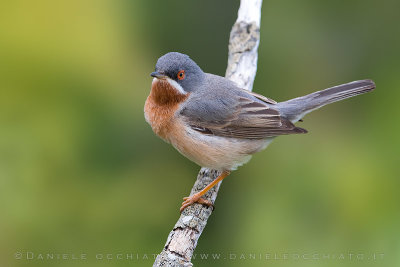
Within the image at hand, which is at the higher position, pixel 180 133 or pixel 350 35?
pixel 350 35

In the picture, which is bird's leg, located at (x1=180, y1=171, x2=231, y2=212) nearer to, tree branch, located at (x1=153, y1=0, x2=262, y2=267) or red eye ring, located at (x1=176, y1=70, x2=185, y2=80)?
tree branch, located at (x1=153, y1=0, x2=262, y2=267)

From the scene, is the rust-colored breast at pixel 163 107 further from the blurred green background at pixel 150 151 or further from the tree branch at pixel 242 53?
the tree branch at pixel 242 53

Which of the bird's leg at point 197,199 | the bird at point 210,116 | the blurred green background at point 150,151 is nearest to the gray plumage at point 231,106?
the bird at point 210,116

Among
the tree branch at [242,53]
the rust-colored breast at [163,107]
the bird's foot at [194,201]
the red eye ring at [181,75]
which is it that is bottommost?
the bird's foot at [194,201]

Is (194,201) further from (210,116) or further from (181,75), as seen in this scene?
(181,75)

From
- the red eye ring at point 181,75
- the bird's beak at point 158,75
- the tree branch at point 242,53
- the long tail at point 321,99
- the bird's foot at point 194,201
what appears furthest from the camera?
the tree branch at point 242,53

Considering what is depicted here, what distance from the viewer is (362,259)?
3.45m

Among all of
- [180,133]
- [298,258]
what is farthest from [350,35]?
[298,258]

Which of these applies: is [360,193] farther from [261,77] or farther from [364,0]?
[364,0]

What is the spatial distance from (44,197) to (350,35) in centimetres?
337

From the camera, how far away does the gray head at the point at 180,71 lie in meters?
3.84

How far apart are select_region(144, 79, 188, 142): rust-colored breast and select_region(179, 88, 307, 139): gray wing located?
10 centimetres

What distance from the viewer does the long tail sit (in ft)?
13.7

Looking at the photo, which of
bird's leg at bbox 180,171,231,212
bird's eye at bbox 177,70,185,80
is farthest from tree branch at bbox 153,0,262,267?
bird's eye at bbox 177,70,185,80
